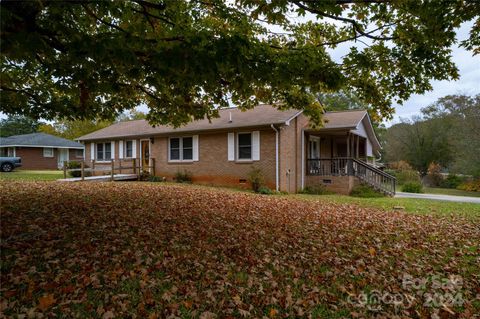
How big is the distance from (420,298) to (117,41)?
5.51 meters

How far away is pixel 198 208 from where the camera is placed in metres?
8.55

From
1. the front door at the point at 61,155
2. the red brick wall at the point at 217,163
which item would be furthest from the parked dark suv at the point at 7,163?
the red brick wall at the point at 217,163

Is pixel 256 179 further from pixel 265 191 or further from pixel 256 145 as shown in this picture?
pixel 256 145

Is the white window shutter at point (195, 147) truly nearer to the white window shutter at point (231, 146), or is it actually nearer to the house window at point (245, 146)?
the white window shutter at point (231, 146)

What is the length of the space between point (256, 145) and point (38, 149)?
2725 cm

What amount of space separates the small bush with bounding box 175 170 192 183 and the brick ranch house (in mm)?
222

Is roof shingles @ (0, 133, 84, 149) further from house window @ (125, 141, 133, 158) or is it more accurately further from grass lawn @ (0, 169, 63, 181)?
house window @ (125, 141, 133, 158)

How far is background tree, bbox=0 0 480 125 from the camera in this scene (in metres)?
4.65

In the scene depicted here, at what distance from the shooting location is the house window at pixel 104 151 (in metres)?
22.1

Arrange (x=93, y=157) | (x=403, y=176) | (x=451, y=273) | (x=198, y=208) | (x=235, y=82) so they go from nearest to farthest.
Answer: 1. (x=451, y=273)
2. (x=235, y=82)
3. (x=198, y=208)
4. (x=93, y=157)
5. (x=403, y=176)

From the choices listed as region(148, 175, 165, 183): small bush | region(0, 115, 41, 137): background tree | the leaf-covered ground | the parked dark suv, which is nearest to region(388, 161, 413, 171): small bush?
region(148, 175, 165, 183): small bush

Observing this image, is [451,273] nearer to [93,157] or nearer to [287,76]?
[287,76]

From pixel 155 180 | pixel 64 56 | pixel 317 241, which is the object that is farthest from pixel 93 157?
pixel 317 241

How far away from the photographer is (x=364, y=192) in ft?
51.1
